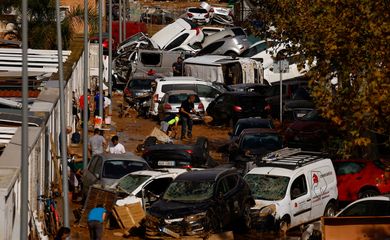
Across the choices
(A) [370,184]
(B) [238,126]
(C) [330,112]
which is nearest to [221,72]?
(B) [238,126]

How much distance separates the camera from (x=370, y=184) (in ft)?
91.0

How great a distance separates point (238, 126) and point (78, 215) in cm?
1116

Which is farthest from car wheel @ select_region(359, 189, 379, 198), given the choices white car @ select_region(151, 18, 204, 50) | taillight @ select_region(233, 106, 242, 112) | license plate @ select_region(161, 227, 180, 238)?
white car @ select_region(151, 18, 204, 50)

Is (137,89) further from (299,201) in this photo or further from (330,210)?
(299,201)

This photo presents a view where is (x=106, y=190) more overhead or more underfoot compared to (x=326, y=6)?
more underfoot

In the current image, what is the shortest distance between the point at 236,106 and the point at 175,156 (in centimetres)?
1238

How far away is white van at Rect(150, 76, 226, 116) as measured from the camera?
4497 cm

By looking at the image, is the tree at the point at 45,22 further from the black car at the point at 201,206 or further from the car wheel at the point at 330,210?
the black car at the point at 201,206

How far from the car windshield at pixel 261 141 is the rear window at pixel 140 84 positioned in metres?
15.9

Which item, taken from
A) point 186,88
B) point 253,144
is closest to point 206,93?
point 186,88

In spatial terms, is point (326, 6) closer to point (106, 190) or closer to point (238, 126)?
point (106, 190)

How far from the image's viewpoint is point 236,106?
42.7 m

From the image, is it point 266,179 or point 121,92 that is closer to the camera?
point 266,179

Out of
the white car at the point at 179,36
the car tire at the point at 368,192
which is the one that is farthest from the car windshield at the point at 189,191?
the white car at the point at 179,36
